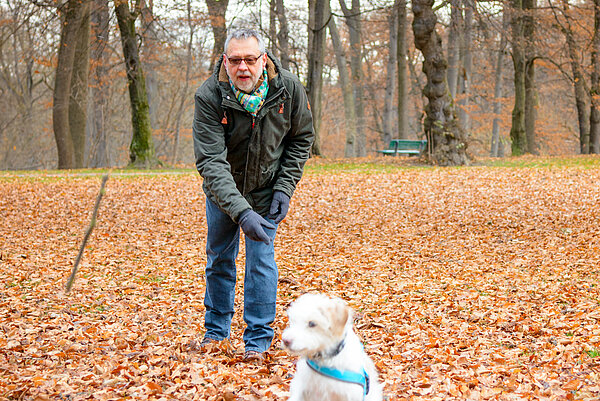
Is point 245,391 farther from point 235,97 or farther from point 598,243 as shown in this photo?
point 598,243

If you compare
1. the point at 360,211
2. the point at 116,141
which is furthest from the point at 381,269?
the point at 116,141

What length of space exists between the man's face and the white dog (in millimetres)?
1647

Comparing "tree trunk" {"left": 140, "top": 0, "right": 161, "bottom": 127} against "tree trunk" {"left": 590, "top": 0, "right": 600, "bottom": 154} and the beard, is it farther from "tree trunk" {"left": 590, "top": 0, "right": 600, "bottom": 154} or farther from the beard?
the beard

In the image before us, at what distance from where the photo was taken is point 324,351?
264cm

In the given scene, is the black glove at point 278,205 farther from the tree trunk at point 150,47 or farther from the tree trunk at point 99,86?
the tree trunk at point 99,86

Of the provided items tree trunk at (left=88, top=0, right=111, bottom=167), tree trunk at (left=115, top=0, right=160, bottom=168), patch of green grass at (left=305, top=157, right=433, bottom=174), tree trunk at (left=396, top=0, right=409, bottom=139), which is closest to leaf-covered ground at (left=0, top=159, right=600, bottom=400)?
patch of green grass at (left=305, top=157, right=433, bottom=174)

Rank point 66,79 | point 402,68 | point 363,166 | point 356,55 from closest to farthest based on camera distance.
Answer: point 363,166 < point 66,79 < point 402,68 < point 356,55

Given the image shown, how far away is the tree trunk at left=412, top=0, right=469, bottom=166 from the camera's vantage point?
17375 mm

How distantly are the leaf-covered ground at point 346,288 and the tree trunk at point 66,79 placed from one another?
617 cm

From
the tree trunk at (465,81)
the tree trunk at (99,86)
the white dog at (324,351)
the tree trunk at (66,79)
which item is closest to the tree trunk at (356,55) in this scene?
the tree trunk at (465,81)

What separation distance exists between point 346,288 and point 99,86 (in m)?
20.4

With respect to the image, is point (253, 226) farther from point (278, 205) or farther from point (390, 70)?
point (390, 70)

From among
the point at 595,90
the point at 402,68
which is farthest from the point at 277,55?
the point at 595,90

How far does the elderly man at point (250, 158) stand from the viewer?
3818mm
